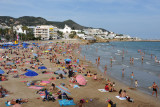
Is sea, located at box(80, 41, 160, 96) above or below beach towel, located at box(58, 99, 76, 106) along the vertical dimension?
below

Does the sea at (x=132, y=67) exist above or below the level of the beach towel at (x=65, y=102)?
below

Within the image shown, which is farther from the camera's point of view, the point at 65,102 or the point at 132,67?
the point at 132,67

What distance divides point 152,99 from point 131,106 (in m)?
3.04

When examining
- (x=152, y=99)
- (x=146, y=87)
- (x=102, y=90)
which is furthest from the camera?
(x=146, y=87)

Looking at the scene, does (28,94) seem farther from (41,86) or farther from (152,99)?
(152,99)

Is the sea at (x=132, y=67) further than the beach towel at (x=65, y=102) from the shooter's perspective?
Yes

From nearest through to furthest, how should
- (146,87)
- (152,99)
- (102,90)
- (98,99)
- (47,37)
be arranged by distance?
(98,99) < (152,99) < (102,90) < (146,87) < (47,37)

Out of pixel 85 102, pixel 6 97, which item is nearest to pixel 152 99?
pixel 85 102

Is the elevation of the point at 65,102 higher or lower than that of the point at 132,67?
higher

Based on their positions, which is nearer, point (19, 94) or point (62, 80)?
point (19, 94)

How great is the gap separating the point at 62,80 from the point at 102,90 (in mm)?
4513

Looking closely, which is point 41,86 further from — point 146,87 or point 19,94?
point 146,87

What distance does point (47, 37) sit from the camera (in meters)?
97.1

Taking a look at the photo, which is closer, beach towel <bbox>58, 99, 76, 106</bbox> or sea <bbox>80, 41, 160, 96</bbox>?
beach towel <bbox>58, 99, 76, 106</bbox>
